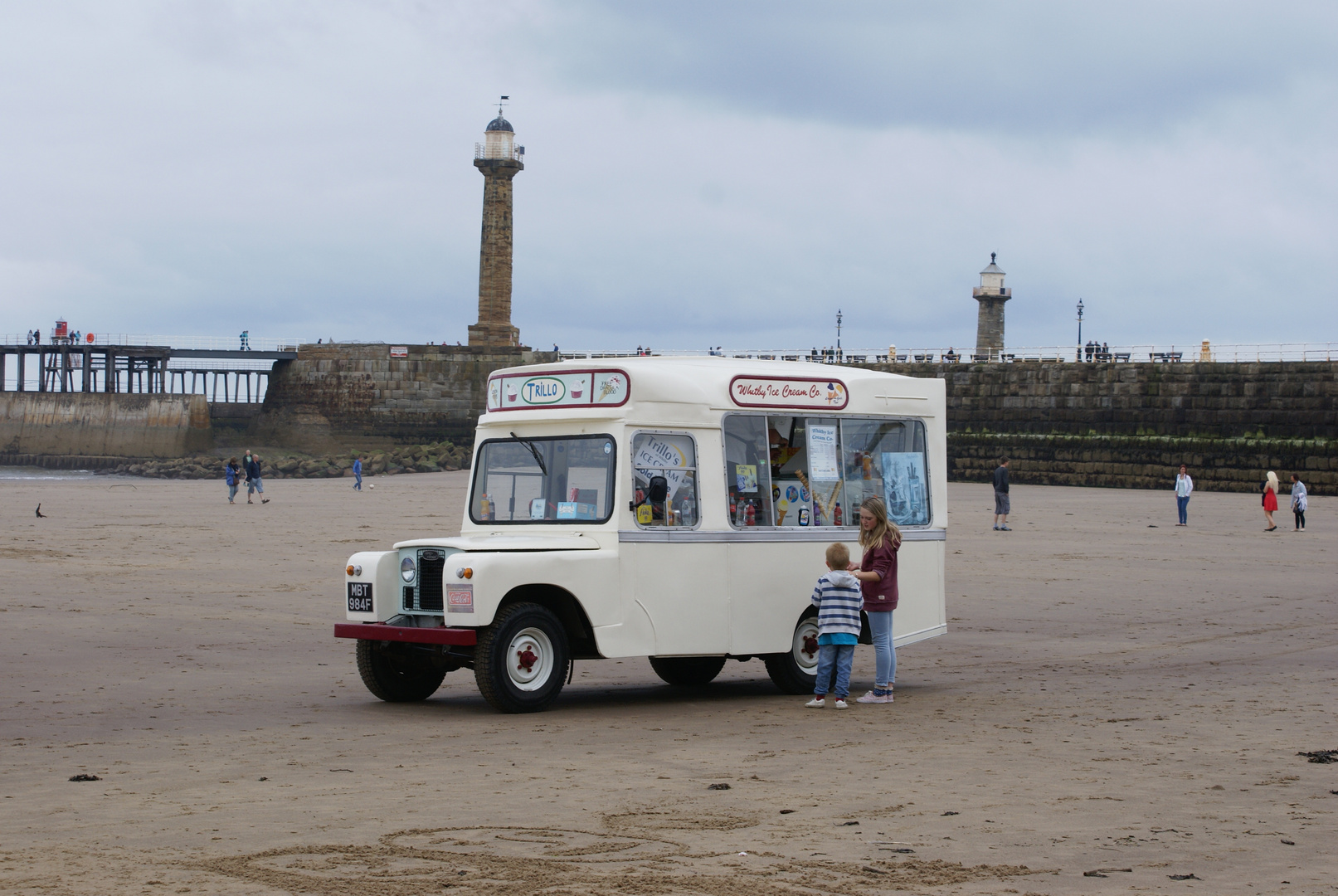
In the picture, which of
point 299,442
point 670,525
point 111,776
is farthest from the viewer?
point 299,442

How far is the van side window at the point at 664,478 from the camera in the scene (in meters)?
10.0

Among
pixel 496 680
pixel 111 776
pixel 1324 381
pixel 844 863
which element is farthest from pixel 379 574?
pixel 1324 381

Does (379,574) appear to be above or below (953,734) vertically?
above

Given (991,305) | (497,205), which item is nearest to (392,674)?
(497,205)

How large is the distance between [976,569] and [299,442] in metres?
52.9

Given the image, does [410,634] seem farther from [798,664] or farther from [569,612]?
[798,664]

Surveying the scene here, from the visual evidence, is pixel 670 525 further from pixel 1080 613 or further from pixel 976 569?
pixel 976 569

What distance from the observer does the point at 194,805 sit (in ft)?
21.4

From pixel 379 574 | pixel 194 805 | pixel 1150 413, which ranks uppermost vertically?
pixel 1150 413

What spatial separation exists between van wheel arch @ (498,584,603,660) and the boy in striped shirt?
153cm

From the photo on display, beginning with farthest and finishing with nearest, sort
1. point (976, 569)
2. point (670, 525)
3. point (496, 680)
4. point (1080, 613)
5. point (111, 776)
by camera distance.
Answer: point (976, 569)
point (1080, 613)
point (670, 525)
point (496, 680)
point (111, 776)

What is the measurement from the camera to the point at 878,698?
1004 cm

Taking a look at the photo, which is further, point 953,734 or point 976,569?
point 976,569

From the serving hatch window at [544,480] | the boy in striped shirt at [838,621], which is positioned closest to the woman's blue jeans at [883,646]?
the boy in striped shirt at [838,621]
